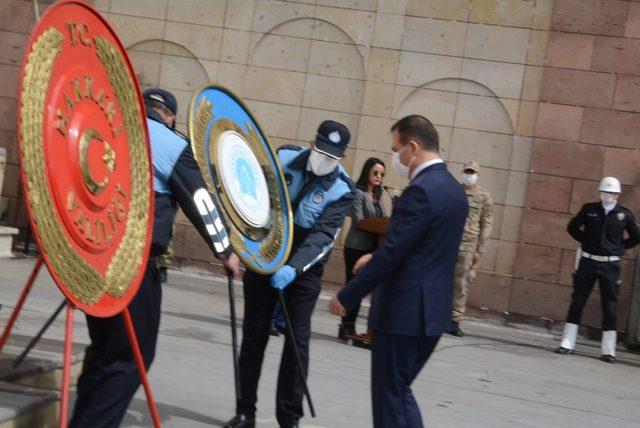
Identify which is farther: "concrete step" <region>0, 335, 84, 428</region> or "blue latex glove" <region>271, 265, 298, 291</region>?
"blue latex glove" <region>271, 265, 298, 291</region>

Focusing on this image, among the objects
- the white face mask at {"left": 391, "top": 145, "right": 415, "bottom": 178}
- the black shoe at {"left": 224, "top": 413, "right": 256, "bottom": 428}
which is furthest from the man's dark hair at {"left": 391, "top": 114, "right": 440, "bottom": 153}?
the black shoe at {"left": 224, "top": 413, "right": 256, "bottom": 428}

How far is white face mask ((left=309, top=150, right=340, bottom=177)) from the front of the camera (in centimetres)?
644

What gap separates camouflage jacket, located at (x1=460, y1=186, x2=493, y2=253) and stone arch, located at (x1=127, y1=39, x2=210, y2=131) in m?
4.07

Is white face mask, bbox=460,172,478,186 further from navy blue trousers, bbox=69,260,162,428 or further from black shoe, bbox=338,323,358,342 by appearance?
navy blue trousers, bbox=69,260,162,428

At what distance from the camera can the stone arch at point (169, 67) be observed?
14570 mm

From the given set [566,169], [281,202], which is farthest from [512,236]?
[281,202]

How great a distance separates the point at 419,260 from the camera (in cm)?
500

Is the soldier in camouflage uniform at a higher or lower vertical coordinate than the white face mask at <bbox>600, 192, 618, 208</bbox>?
lower

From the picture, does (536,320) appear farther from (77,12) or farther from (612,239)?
(77,12)

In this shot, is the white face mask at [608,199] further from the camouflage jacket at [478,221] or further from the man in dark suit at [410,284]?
the man in dark suit at [410,284]

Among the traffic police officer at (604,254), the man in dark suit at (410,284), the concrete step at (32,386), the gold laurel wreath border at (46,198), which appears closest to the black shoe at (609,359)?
the traffic police officer at (604,254)

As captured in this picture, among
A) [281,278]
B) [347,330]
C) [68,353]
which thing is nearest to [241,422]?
[281,278]

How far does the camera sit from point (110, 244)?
425cm

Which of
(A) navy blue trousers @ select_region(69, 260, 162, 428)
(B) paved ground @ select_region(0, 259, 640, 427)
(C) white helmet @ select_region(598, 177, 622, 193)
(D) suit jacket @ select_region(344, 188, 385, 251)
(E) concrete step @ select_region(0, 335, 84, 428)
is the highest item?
(C) white helmet @ select_region(598, 177, 622, 193)
